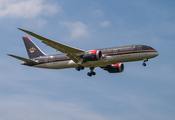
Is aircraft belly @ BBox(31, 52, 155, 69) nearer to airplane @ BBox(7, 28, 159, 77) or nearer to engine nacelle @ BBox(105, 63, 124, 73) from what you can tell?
airplane @ BBox(7, 28, 159, 77)

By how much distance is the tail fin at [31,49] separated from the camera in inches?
2248

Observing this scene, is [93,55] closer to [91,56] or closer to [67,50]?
[91,56]

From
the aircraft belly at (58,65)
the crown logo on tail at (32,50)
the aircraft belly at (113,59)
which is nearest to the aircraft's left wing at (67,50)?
the aircraft belly at (113,59)

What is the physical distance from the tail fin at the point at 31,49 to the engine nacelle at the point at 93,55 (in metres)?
13.5

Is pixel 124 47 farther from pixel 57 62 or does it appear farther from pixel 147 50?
pixel 57 62

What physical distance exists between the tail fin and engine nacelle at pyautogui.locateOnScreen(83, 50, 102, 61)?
13.5 m

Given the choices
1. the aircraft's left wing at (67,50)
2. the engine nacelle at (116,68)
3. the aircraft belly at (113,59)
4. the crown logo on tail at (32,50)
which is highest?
the crown logo on tail at (32,50)

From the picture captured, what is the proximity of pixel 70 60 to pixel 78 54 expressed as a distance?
123 inches

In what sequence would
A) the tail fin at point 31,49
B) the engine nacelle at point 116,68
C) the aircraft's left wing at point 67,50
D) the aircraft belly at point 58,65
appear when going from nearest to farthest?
the aircraft's left wing at point 67,50
the aircraft belly at point 58,65
the engine nacelle at point 116,68
the tail fin at point 31,49

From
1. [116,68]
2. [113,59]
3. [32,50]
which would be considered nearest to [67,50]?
[113,59]

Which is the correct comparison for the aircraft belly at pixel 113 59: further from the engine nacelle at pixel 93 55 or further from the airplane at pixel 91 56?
the engine nacelle at pixel 93 55

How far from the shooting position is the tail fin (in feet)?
187

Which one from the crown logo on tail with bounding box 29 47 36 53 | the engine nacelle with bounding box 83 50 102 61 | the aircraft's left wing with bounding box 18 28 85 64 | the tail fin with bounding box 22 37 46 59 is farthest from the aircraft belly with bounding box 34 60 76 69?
the crown logo on tail with bounding box 29 47 36 53

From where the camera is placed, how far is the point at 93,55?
46.0 meters
